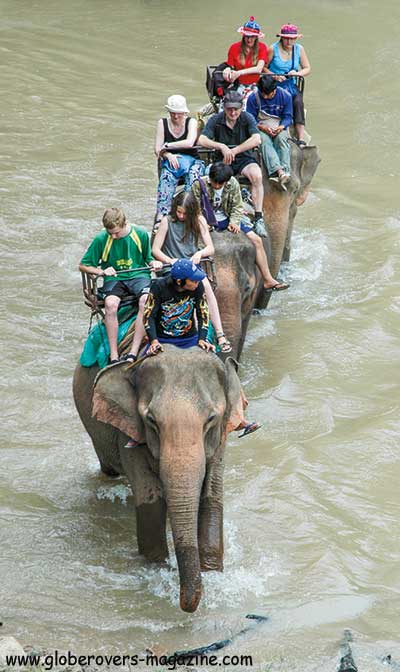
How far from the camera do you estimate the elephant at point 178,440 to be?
695 cm

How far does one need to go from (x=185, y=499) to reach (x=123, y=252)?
2406 millimetres

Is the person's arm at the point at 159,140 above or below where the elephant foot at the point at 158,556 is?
above

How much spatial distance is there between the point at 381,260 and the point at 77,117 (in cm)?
712

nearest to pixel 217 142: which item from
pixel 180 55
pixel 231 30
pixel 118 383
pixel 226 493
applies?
pixel 226 493

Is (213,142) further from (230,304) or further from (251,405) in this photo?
(251,405)

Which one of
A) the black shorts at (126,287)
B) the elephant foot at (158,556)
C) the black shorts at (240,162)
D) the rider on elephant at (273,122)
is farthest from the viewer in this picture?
the rider on elephant at (273,122)

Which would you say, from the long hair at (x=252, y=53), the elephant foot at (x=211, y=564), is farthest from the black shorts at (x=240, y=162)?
the elephant foot at (x=211, y=564)

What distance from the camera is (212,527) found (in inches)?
307

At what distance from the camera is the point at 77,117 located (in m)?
20.0

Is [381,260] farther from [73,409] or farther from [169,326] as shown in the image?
[169,326]

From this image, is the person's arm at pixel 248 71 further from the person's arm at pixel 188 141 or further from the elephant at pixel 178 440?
the elephant at pixel 178 440

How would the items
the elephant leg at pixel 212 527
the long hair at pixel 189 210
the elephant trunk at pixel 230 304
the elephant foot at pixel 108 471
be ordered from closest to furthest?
the elephant leg at pixel 212 527
the long hair at pixel 189 210
the elephant foot at pixel 108 471
the elephant trunk at pixel 230 304

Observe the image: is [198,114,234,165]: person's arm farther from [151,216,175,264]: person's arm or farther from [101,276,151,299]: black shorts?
[101,276,151,299]: black shorts

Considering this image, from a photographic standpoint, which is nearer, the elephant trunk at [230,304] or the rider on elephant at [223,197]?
the elephant trunk at [230,304]
